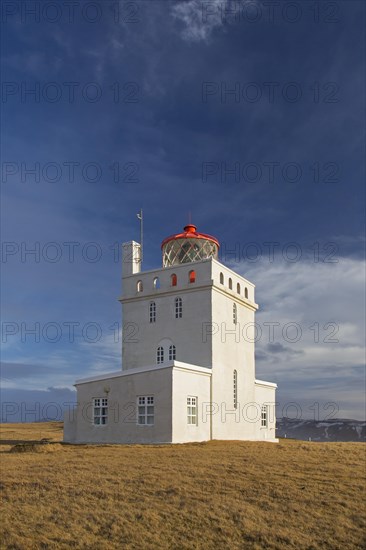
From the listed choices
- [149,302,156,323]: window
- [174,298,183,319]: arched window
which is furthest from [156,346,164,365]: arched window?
[174,298,183,319]: arched window

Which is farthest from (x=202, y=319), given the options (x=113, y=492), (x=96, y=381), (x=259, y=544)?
(x=259, y=544)

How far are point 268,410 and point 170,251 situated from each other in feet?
43.7

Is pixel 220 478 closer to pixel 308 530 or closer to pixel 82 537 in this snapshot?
pixel 308 530

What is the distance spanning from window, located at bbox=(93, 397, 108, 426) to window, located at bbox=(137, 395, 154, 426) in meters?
2.36

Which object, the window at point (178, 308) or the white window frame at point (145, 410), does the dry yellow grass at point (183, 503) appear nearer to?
the white window frame at point (145, 410)

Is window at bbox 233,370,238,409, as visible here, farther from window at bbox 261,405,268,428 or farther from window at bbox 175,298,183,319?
window at bbox 261,405,268,428

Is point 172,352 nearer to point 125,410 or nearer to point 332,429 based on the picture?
point 125,410

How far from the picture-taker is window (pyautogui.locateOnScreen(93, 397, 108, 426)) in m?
28.6

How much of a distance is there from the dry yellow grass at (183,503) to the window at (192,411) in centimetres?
668

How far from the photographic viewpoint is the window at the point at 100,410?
28.6m

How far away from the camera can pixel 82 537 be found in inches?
457

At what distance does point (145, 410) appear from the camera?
2691 centimetres

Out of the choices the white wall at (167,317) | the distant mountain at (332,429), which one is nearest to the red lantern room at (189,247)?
the white wall at (167,317)

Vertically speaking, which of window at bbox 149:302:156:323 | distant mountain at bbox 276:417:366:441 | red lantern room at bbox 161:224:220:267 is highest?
red lantern room at bbox 161:224:220:267
